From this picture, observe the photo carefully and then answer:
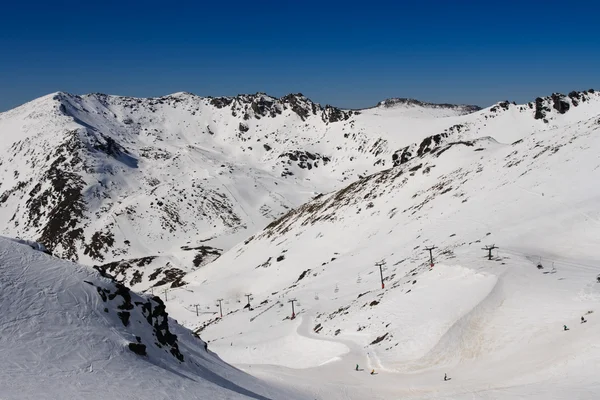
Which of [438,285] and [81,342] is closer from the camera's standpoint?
[81,342]

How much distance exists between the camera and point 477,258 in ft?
130

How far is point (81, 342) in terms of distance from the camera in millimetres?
17016

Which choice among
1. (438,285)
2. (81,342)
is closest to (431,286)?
(438,285)

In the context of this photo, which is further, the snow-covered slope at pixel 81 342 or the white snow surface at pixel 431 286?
the white snow surface at pixel 431 286

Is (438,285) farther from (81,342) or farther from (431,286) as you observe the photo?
(81,342)

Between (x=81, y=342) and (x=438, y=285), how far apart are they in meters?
27.3

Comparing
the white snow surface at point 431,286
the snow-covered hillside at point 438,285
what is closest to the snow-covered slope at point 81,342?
the white snow surface at point 431,286

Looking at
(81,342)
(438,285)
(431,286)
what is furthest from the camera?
(431,286)

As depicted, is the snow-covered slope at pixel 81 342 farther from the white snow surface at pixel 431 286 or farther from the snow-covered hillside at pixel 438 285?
the snow-covered hillside at pixel 438 285

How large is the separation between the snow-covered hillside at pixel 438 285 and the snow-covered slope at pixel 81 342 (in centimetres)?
1039

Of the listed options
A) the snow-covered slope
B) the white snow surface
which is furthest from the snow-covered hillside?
the snow-covered slope

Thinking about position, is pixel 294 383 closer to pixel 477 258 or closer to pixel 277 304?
pixel 477 258

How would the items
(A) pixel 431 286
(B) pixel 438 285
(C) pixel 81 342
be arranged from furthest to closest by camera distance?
(A) pixel 431 286, (B) pixel 438 285, (C) pixel 81 342

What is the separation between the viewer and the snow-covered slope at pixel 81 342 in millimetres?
14672
